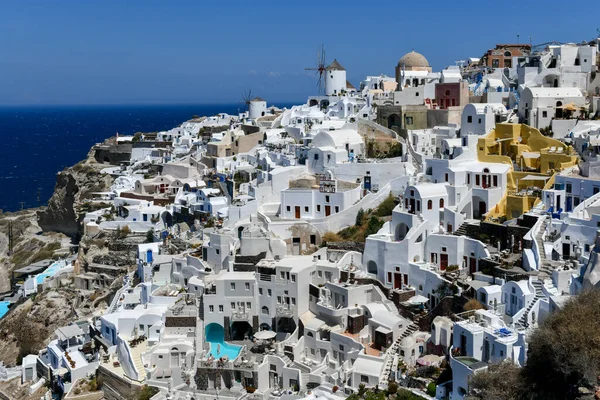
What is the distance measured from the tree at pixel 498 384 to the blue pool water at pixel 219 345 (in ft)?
40.9

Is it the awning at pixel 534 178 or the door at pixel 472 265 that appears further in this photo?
the awning at pixel 534 178

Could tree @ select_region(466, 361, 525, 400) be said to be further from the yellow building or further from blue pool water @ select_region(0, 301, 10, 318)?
blue pool water @ select_region(0, 301, 10, 318)

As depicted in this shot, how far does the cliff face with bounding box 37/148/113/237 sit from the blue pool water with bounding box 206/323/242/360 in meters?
29.9

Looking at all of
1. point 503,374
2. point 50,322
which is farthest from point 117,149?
point 503,374

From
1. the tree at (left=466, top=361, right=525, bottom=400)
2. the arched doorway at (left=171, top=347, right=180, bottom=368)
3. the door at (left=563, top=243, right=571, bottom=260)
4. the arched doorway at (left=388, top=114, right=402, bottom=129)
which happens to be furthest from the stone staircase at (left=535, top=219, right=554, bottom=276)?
the arched doorway at (left=388, top=114, right=402, bottom=129)

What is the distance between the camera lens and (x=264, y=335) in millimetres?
32000

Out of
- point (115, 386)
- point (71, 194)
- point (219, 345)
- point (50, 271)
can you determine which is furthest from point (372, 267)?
point (71, 194)

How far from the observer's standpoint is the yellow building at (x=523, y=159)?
1291 inches

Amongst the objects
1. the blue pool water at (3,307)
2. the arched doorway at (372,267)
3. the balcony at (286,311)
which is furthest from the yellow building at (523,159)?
the blue pool water at (3,307)

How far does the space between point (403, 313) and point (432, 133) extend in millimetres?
15653

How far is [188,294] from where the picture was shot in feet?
115

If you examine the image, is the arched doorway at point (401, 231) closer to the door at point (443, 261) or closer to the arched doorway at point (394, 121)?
the door at point (443, 261)

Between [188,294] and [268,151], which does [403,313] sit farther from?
[268,151]

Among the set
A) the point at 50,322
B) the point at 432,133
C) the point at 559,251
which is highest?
the point at 432,133
